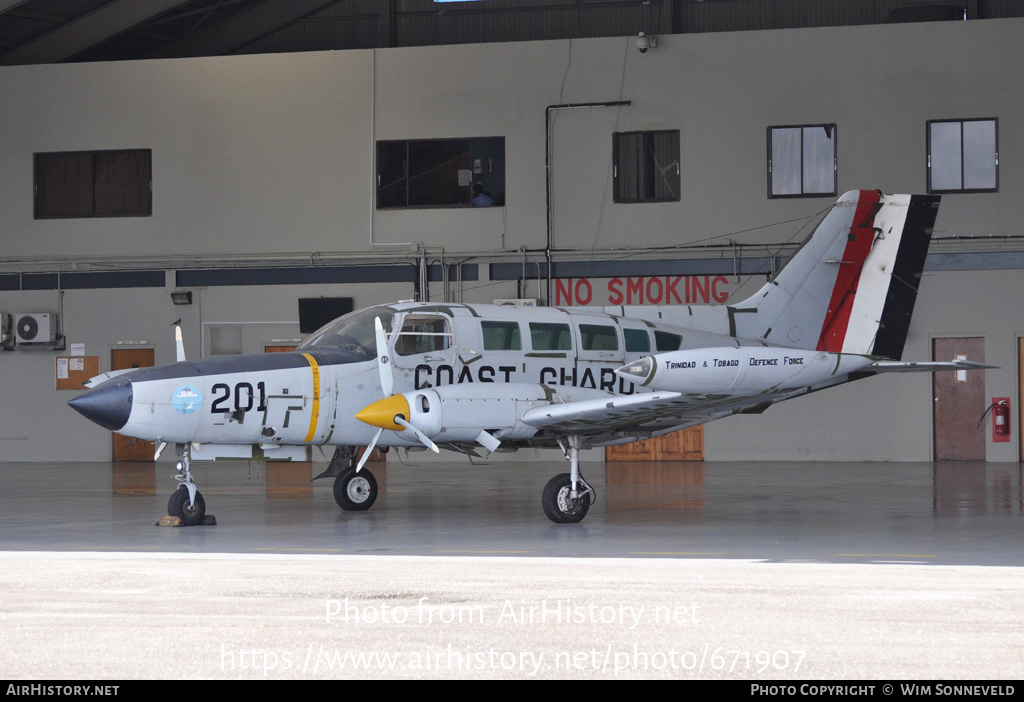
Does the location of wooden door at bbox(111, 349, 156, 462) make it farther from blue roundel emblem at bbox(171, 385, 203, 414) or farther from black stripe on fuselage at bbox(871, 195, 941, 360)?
black stripe on fuselage at bbox(871, 195, 941, 360)

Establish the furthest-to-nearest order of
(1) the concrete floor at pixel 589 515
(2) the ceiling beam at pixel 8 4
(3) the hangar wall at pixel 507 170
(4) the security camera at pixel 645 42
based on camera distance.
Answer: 1. (4) the security camera at pixel 645 42
2. (3) the hangar wall at pixel 507 170
3. (2) the ceiling beam at pixel 8 4
4. (1) the concrete floor at pixel 589 515

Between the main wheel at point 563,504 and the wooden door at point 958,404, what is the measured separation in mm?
12529

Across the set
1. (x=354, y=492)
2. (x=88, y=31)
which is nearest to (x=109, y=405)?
(x=354, y=492)

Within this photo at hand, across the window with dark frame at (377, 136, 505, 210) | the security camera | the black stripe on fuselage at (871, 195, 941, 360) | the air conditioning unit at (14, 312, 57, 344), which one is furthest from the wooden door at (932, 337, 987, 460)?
the air conditioning unit at (14, 312, 57, 344)

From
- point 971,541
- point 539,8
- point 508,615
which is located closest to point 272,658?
point 508,615

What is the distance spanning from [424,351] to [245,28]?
721 inches

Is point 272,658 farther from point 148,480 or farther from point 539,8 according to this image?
point 539,8

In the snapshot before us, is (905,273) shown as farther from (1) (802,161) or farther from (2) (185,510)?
A: (2) (185,510)

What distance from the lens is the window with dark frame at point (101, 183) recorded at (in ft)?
82.2

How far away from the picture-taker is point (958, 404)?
2264cm

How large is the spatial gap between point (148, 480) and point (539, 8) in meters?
15.2

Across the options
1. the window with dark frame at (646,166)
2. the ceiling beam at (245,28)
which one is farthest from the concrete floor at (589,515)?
the ceiling beam at (245,28)

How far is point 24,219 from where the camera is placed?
2531cm

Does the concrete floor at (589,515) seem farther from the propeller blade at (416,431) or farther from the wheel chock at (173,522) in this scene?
the propeller blade at (416,431)
